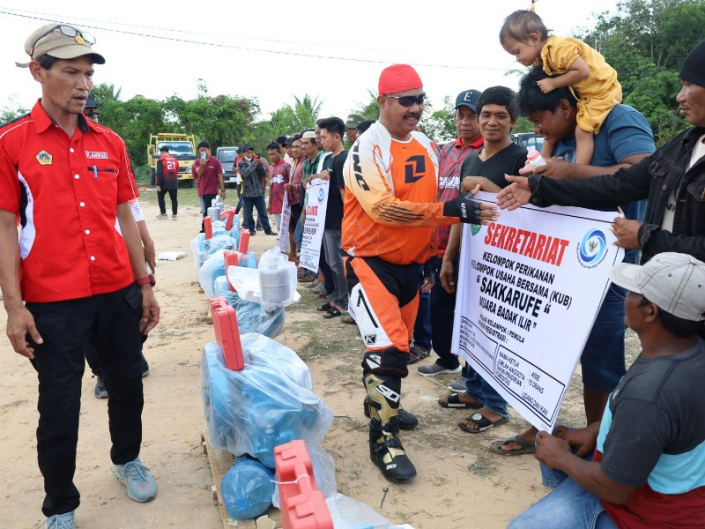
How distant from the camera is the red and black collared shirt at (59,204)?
2.57m

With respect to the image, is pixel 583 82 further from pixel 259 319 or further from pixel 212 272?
pixel 212 272

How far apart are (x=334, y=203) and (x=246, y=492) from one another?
437 centimetres

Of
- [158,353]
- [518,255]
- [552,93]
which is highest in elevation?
[552,93]

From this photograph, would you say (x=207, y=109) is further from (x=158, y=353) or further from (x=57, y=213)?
(x=57, y=213)

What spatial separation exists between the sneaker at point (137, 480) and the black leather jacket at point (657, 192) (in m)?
2.70

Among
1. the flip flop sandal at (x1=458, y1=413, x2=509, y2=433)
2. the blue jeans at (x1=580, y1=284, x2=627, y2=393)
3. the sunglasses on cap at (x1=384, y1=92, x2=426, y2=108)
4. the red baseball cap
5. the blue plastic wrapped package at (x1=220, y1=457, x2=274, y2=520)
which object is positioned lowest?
the flip flop sandal at (x1=458, y1=413, x2=509, y2=433)

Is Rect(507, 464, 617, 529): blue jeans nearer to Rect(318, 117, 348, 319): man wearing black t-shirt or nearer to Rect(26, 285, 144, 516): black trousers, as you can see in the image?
Rect(26, 285, 144, 516): black trousers

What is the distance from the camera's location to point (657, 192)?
7.30ft

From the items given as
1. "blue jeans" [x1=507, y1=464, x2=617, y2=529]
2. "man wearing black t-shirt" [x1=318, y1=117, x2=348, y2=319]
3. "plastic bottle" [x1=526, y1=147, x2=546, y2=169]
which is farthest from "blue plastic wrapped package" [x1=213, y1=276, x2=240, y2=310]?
"blue jeans" [x1=507, y1=464, x2=617, y2=529]

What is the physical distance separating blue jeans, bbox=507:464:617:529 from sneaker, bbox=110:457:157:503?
2097 mm

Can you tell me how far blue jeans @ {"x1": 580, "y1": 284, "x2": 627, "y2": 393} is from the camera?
109 inches

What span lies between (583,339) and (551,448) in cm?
64

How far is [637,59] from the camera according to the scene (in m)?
27.3

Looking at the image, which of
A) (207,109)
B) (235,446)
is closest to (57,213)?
(235,446)
